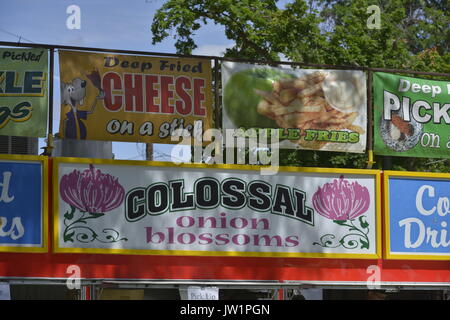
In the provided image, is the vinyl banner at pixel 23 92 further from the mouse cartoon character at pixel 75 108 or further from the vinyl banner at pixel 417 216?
the vinyl banner at pixel 417 216

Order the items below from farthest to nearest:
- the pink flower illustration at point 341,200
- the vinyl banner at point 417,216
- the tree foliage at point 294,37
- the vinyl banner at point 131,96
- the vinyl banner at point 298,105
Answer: the tree foliage at point 294,37 → the vinyl banner at point 417,216 → the vinyl banner at point 298,105 → the pink flower illustration at point 341,200 → the vinyl banner at point 131,96

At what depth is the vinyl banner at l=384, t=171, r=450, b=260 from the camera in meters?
10.9

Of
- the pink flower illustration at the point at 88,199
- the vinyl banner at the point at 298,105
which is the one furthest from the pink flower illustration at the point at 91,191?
the vinyl banner at the point at 298,105

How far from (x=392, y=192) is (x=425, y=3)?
30045 millimetres

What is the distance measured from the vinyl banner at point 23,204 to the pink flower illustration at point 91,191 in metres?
0.29

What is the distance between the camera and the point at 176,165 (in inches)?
402

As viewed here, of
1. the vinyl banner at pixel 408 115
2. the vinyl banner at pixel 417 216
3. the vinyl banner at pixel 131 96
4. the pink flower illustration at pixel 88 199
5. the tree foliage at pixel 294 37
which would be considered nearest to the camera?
the pink flower illustration at pixel 88 199

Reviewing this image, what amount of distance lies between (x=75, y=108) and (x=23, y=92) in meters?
0.67

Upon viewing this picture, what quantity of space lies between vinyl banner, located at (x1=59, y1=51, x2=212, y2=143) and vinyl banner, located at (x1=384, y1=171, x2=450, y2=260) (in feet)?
9.14

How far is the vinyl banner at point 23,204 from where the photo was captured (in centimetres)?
966

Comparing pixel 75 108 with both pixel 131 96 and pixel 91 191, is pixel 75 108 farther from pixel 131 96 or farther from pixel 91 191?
pixel 91 191

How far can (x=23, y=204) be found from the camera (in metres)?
9.75

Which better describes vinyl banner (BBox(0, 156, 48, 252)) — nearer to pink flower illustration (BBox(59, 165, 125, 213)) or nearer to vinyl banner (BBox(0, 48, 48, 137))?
pink flower illustration (BBox(59, 165, 125, 213))

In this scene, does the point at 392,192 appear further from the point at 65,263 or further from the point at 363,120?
the point at 65,263
